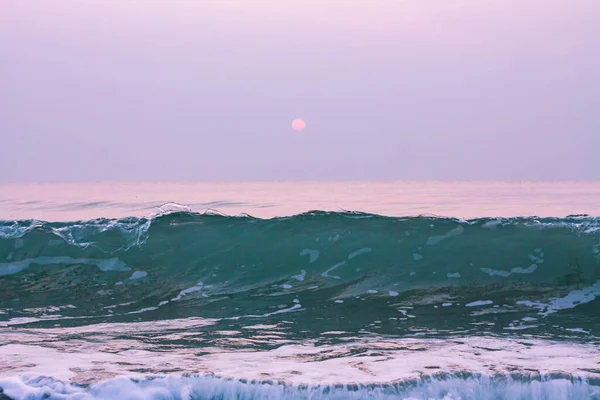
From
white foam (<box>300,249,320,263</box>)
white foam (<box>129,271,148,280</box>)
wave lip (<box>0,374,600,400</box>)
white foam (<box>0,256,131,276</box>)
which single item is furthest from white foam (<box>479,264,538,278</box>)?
white foam (<box>0,256,131,276</box>)

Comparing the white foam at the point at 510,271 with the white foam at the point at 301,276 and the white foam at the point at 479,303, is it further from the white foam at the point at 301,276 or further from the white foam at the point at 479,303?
the white foam at the point at 301,276

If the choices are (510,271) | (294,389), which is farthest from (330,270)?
(294,389)

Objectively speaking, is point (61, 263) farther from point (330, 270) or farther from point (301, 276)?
point (330, 270)

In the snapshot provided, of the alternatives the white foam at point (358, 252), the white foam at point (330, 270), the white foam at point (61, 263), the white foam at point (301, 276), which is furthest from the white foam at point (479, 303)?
the white foam at point (61, 263)

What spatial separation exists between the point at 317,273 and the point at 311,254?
1.05 m

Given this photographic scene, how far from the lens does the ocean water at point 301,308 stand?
5.20 meters

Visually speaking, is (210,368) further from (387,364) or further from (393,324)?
(393,324)

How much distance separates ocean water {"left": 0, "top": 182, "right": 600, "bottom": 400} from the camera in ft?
17.1

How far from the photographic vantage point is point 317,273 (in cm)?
1205

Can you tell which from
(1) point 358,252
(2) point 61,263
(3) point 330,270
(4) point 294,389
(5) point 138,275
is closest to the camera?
(4) point 294,389

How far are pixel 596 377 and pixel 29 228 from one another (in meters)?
13.2

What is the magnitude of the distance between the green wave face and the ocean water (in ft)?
0.15

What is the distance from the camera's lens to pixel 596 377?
5293 mm

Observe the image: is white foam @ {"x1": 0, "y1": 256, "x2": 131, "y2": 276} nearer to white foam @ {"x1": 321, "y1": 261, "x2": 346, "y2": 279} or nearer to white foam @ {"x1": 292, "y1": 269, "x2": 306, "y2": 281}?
white foam @ {"x1": 292, "y1": 269, "x2": 306, "y2": 281}
